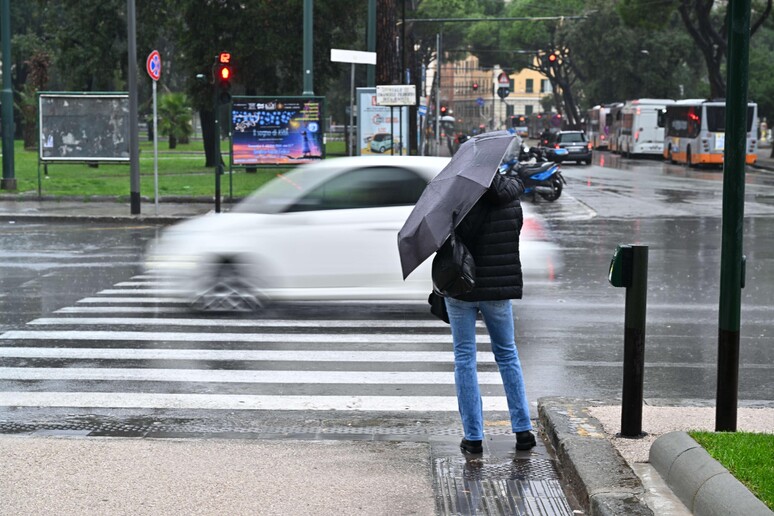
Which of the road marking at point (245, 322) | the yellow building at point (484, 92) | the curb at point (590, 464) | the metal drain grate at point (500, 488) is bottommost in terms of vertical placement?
the road marking at point (245, 322)

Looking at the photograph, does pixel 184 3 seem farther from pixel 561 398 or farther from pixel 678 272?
pixel 561 398

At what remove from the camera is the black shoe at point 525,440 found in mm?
6539

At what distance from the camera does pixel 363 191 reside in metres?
11.8

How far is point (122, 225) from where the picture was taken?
73.5ft

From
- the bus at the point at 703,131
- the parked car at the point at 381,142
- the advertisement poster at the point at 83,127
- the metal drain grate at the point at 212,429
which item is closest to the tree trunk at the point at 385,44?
the parked car at the point at 381,142

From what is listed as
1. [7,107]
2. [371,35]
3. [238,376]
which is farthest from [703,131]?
[238,376]

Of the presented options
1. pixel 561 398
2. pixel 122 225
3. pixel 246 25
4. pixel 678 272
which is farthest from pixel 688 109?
pixel 561 398

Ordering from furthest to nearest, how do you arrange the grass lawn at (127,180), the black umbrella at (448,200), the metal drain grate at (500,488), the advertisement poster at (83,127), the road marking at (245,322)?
the grass lawn at (127,180) < the advertisement poster at (83,127) < the road marking at (245,322) < the black umbrella at (448,200) < the metal drain grate at (500,488)

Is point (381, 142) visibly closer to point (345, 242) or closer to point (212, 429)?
point (345, 242)

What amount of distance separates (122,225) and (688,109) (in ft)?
107

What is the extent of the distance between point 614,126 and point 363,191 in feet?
189

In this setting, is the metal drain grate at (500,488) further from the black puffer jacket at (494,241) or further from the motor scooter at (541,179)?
the motor scooter at (541,179)

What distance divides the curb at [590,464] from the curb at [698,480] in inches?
6.5

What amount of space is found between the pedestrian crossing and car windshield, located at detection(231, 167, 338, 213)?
1.13m
